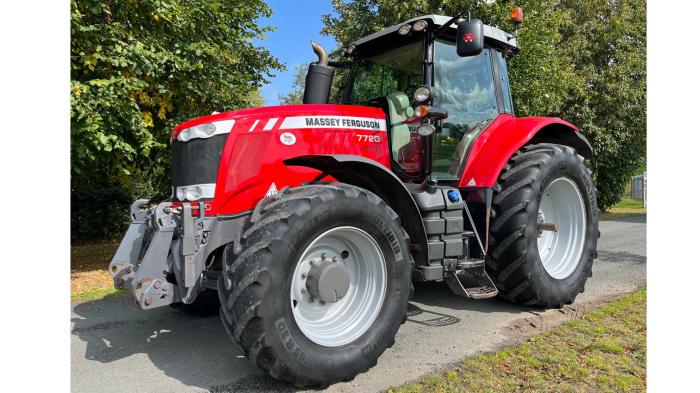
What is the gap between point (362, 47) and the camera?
180 inches

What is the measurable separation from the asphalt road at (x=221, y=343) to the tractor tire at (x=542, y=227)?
0.79ft

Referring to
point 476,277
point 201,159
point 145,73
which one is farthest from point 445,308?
point 145,73

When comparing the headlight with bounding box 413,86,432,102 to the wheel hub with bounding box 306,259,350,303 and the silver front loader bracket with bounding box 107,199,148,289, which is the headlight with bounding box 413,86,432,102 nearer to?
the wheel hub with bounding box 306,259,350,303

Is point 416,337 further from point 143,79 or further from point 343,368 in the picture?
point 143,79

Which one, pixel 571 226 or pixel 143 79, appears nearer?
pixel 571 226

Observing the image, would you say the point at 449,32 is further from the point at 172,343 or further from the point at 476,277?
the point at 172,343

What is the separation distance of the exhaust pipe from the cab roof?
54cm

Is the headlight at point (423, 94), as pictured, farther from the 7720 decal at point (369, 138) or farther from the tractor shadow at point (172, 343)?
the tractor shadow at point (172, 343)

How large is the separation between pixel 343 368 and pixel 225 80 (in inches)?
211

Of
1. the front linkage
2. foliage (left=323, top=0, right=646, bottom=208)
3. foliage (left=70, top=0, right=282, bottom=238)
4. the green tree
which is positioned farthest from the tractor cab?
the green tree

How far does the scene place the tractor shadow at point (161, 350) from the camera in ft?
9.89

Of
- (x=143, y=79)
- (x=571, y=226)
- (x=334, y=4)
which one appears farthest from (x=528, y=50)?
(x=143, y=79)

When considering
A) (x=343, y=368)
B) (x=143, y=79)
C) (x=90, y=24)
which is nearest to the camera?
(x=343, y=368)

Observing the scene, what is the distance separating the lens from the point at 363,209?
3049 millimetres
